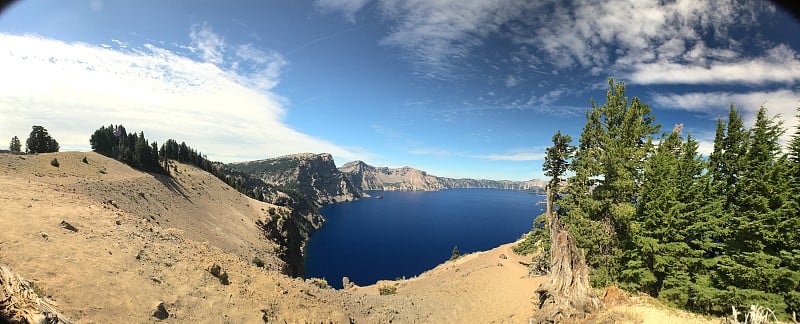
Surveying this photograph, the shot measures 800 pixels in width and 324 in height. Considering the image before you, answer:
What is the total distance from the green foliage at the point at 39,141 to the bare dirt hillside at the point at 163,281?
31.0 m

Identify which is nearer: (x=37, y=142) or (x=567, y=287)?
(x=567, y=287)

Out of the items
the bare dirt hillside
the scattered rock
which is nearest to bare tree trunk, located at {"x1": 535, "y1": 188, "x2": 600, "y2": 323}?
the bare dirt hillside

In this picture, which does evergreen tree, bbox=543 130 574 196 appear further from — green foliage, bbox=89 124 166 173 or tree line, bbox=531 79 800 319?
green foliage, bbox=89 124 166 173

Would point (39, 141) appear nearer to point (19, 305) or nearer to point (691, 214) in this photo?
point (19, 305)

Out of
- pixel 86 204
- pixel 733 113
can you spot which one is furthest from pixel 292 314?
pixel 733 113

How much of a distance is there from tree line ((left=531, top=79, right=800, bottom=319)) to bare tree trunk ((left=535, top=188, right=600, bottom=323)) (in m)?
4.77

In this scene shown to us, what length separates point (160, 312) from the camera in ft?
54.3

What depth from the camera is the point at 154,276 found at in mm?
19234

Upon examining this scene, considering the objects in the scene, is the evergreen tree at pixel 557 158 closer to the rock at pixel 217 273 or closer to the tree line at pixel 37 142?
the rock at pixel 217 273

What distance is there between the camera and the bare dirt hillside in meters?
15.5

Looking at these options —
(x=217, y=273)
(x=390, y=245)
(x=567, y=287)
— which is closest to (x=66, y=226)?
(x=217, y=273)

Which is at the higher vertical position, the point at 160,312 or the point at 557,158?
the point at 557,158

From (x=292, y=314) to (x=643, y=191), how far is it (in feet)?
83.7

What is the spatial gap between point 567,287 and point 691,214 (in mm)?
9068
